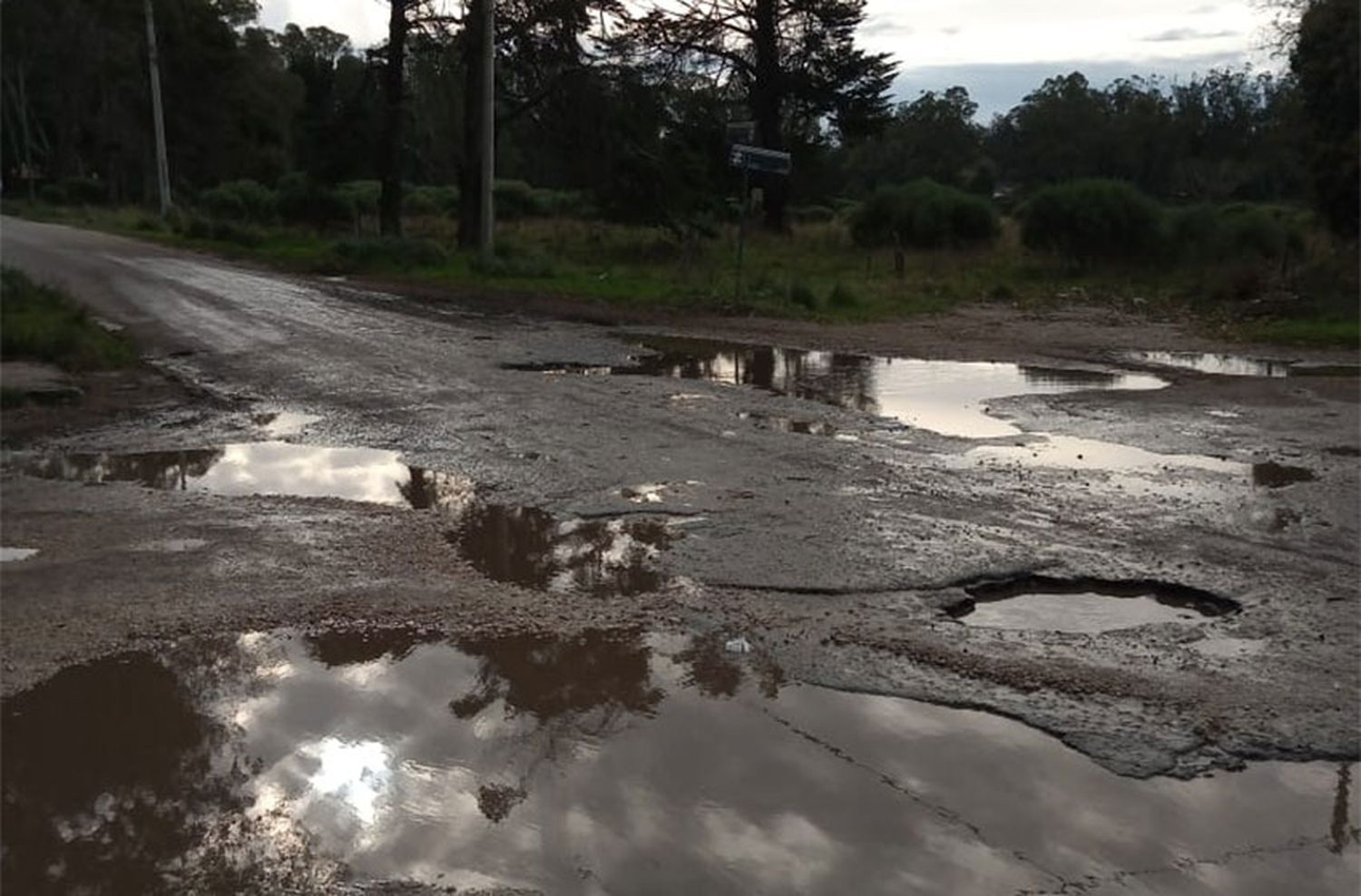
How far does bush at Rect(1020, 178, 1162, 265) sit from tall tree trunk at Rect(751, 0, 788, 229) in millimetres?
15921

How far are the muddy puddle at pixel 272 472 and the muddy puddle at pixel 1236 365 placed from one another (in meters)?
10.9

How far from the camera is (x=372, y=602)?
258 inches

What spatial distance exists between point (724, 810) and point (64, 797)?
2.37m

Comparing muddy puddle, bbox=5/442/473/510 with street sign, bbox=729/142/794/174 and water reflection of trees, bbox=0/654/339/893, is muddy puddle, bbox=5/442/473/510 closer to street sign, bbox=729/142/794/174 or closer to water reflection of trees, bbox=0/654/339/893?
water reflection of trees, bbox=0/654/339/893

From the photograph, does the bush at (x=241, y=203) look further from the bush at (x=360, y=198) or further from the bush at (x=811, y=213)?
the bush at (x=811, y=213)

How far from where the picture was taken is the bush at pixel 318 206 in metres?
42.4

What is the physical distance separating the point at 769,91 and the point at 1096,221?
62.1 feet

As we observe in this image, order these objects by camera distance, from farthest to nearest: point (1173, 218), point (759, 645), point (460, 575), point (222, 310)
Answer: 1. point (1173, 218)
2. point (222, 310)
3. point (460, 575)
4. point (759, 645)

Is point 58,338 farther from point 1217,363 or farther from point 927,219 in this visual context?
point 927,219

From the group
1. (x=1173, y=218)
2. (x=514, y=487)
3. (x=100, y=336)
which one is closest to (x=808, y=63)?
(x=1173, y=218)

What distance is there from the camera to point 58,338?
14.0m

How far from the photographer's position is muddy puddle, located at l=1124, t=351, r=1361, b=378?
16.2 metres

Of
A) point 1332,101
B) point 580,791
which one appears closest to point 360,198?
point 1332,101

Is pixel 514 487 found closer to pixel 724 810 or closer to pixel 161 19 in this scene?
pixel 724 810
